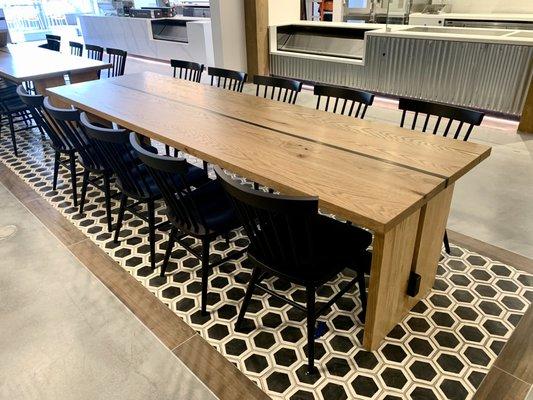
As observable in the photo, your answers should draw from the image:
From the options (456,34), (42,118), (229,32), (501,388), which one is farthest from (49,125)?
(456,34)

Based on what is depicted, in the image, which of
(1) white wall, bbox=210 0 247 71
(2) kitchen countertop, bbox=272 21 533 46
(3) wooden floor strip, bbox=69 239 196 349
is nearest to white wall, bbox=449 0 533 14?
(2) kitchen countertop, bbox=272 21 533 46

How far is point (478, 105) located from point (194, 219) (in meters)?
3.95

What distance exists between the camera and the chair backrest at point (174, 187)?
5.55 feet

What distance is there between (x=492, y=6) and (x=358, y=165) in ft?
20.8

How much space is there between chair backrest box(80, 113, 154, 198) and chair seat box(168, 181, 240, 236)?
306 millimetres

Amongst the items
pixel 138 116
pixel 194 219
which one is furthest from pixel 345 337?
pixel 138 116

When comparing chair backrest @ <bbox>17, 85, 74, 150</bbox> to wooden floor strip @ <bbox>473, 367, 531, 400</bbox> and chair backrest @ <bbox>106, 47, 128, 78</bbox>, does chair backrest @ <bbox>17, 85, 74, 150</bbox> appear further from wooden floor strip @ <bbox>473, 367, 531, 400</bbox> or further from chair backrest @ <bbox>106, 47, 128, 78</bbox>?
wooden floor strip @ <bbox>473, 367, 531, 400</bbox>

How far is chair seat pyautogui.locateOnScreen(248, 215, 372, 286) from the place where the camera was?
161cm

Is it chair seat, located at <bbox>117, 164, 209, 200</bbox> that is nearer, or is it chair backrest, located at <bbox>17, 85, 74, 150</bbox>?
chair seat, located at <bbox>117, 164, 209, 200</bbox>

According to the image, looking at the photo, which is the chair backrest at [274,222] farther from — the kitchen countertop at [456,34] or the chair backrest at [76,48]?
the chair backrest at [76,48]

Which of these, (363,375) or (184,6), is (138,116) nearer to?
(363,375)

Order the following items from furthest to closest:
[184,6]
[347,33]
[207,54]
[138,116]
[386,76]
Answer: [184,6] < [207,54] < [347,33] < [386,76] < [138,116]

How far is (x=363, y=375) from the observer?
5.62 feet

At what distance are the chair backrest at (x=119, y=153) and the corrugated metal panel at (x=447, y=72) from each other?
373 cm
